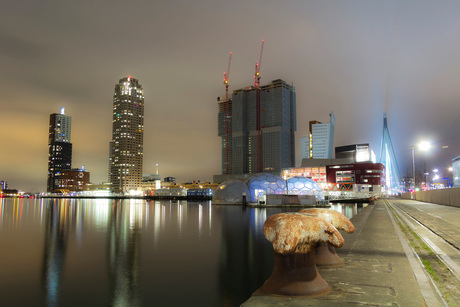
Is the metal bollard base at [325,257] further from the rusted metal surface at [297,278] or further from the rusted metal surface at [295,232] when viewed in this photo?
the rusted metal surface at [295,232]

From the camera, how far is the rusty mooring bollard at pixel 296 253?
5.65 meters

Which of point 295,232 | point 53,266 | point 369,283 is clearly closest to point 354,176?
point 53,266

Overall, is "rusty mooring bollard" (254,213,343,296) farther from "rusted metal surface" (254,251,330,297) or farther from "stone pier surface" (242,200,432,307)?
"stone pier surface" (242,200,432,307)

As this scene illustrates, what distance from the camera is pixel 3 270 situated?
13.2m

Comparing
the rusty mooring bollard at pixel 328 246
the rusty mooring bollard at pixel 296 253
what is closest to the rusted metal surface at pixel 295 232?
the rusty mooring bollard at pixel 296 253

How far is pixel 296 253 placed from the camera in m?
5.89

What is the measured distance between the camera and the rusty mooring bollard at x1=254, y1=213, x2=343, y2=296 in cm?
565

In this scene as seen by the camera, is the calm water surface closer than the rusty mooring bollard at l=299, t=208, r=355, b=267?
No

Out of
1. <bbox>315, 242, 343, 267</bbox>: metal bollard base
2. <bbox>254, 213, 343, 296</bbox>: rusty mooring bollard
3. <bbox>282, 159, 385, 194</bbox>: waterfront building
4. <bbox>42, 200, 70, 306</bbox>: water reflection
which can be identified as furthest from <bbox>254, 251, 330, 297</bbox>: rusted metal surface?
<bbox>282, 159, 385, 194</bbox>: waterfront building

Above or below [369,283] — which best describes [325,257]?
above

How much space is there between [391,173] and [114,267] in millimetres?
154974

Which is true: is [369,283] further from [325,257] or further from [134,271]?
[134,271]

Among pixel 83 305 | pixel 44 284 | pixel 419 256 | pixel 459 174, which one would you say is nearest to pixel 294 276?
pixel 419 256

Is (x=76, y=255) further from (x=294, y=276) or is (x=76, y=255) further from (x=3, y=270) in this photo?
(x=294, y=276)
